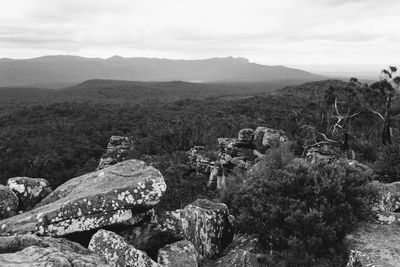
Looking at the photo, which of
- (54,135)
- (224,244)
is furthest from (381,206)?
(54,135)

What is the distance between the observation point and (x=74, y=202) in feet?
22.5

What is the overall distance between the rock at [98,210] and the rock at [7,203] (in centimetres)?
138

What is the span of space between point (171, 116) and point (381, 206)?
38709 millimetres

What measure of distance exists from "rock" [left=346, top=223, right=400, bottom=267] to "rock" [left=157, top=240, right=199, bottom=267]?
9.12 ft

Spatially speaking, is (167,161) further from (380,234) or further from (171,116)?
(171,116)

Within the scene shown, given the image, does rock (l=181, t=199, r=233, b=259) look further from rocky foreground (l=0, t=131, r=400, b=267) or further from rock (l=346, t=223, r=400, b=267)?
rock (l=346, t=223, r=400, b=267)

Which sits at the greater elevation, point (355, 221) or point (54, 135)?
point (355, 221)

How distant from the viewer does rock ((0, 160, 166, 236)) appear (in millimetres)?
6617

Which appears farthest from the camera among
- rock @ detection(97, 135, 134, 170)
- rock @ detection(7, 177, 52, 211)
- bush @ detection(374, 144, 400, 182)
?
rock @ detection(97, 135, 134, 170)

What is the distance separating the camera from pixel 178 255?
664 cm

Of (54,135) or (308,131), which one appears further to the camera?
(54,135)

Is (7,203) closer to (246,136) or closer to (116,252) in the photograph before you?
(116,252)

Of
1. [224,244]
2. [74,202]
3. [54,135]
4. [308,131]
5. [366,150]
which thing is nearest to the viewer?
[74,202]

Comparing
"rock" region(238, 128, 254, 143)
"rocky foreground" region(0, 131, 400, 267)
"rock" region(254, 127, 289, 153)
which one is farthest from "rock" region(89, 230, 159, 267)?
"rock" region(238, 128, 254, 143)
